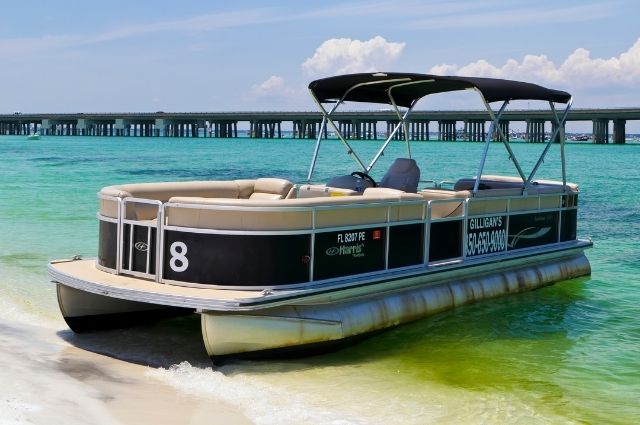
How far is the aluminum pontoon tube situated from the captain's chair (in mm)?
1622

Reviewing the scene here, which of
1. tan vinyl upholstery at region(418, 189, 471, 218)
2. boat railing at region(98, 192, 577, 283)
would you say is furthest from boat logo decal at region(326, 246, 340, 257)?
tan vinyl upholstery at region(418, 189, 471, 218)

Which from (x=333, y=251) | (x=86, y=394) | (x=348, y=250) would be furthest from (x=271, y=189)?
(x=86, y=394)

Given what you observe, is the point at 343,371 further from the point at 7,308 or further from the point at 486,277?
the point at 7,308

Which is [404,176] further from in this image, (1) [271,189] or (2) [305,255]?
(2) [305,255]

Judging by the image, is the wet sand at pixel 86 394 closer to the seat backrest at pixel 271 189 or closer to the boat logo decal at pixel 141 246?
the boat logo decal at pixel 141 246

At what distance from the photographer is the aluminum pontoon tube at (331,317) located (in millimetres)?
7973

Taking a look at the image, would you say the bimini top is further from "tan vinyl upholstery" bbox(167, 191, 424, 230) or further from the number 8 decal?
the number 8 decal

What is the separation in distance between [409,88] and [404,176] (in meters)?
1.61

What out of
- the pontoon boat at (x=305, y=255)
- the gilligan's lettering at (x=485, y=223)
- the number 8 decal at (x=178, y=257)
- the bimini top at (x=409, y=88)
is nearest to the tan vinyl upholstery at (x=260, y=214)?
the pontoon boat at (x=305, y=255)

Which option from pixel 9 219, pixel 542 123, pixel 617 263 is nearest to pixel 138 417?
pixel 617 263

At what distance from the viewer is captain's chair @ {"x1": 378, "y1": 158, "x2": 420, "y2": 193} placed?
38.5 feet

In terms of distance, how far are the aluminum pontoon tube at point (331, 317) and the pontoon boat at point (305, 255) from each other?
1cm

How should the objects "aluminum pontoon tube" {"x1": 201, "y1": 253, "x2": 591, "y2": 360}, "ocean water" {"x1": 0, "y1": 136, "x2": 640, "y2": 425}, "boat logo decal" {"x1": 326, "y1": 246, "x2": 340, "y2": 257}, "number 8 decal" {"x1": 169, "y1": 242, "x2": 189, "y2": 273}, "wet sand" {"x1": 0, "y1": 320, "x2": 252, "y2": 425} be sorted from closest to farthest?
"wet sand" {"x1": 0, "y1": 320, "x2": 252, "y2": 425}, "ocean water" {"x1": 0, "y1": 136, "x2": 640, "y2": 425}, "aluminum pontoon tube" {"x1": 201, "y1": 253, "x2": 591, "y2": 360}, "number 8 decal" {"x1": 169, "y1": 242, "x2": 189, "y2": 273}, "boat logo decal" {"x1": 326, "y1": 246, "x2": 340, "y2": 257}

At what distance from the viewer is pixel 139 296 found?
7.99 meters
